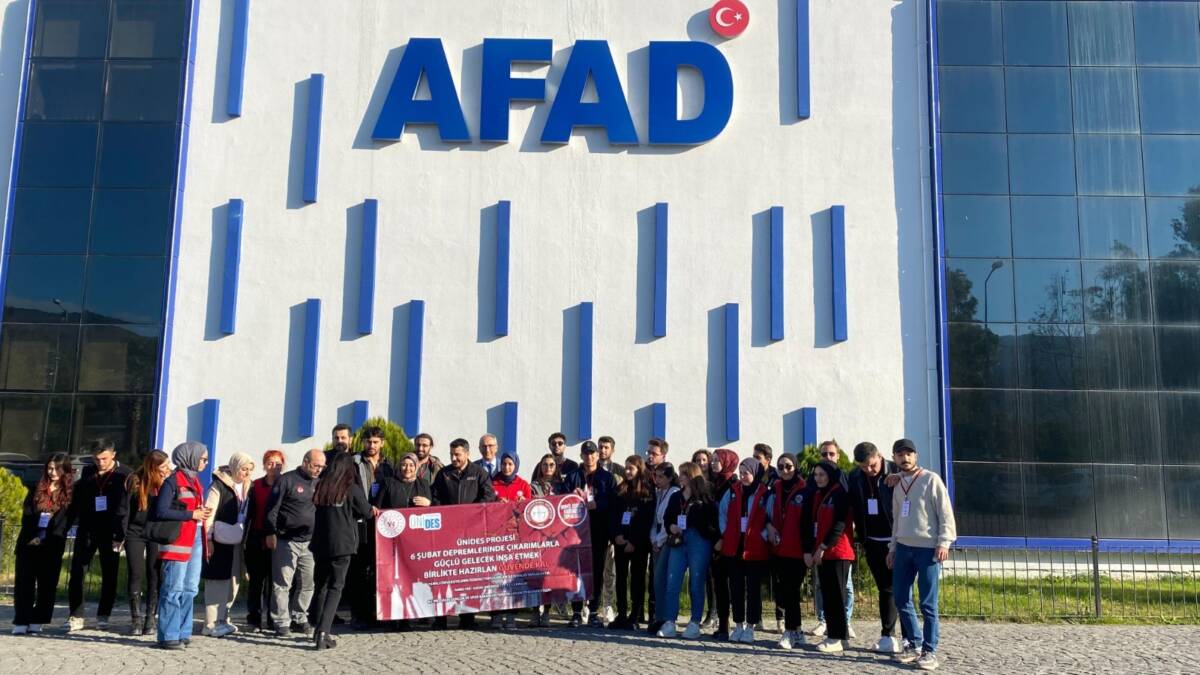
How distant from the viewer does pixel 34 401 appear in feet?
53.1

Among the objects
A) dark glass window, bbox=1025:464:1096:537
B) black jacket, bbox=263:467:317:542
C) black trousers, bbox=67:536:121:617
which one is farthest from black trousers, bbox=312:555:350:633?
dark glass window, bbox=1025:464:1096:537

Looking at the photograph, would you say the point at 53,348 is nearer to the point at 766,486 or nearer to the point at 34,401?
the point at 34,401

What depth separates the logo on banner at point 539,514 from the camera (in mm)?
9570

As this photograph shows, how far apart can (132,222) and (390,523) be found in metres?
10.3

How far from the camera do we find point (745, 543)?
8906mm

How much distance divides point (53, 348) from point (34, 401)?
932mm

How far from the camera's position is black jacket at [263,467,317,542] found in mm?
8648

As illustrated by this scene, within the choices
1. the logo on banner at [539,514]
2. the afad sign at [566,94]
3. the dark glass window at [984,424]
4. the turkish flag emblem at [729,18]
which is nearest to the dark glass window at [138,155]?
the afad sign at [566,94]

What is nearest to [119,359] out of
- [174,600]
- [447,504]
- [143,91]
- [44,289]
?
[44,289]

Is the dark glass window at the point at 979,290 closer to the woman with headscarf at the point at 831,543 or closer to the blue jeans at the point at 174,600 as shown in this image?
the woman with headscarf at the point at 831,543

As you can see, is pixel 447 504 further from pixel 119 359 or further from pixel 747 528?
pixel 119 359

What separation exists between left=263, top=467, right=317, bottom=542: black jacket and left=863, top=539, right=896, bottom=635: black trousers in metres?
5.06

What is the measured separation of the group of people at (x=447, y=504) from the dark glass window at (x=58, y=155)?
31.1ft

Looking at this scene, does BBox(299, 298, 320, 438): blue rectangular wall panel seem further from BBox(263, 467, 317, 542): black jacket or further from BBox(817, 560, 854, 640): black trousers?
BBox(817, 560, 854, 640): black trousers
